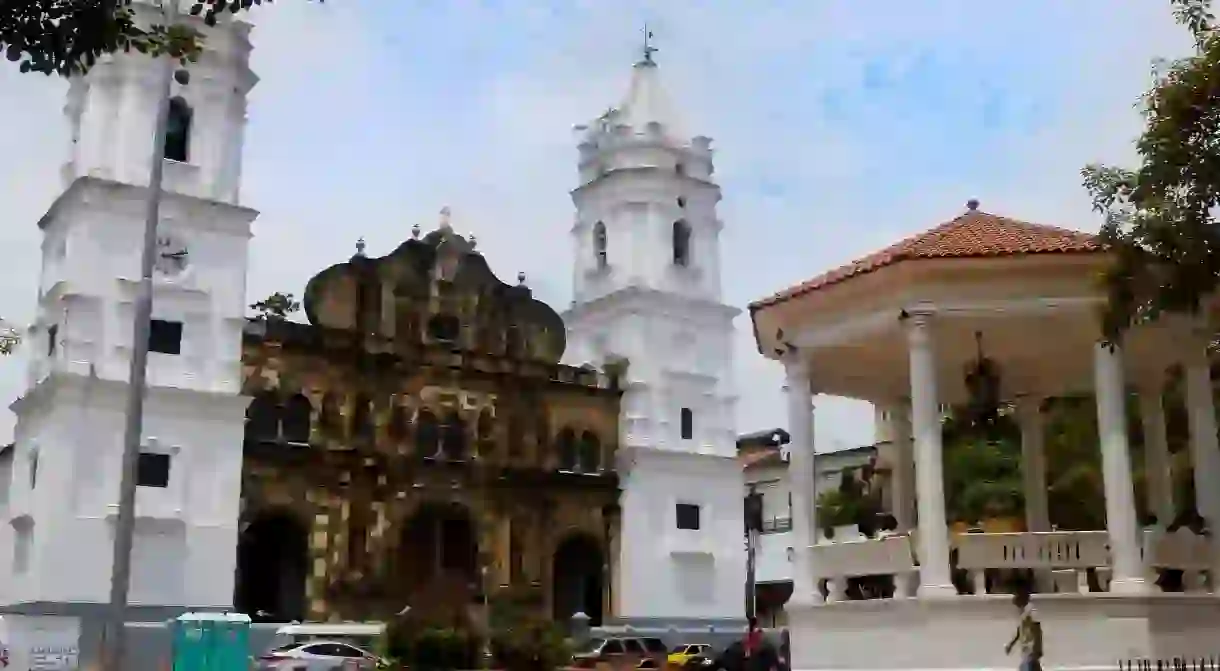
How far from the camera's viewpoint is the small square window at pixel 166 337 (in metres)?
36.1

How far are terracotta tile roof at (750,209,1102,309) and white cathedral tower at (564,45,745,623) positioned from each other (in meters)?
27.2

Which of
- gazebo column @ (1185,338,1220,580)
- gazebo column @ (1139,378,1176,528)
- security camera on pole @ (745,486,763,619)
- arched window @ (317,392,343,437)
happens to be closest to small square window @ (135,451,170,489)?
arched window @ (317,392,343,437)

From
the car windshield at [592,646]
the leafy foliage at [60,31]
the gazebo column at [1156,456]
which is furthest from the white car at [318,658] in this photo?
the leafy foliage at [60,31]

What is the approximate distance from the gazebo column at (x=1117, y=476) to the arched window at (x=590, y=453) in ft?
99.1

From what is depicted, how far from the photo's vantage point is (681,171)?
47.8m

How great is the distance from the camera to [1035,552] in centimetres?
1510

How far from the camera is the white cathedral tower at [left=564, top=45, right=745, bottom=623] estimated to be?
44750 mm

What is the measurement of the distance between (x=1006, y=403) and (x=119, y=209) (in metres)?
26.0

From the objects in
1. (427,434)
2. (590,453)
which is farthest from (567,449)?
(427,434)

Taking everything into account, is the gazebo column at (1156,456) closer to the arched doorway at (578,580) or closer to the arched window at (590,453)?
the arched window at (590,453)

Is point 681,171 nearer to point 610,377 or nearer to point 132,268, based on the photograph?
point 610,377

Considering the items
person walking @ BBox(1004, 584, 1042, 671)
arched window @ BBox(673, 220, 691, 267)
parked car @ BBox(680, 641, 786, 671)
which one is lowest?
parked car @ BBox(680, 641, 786, 671)

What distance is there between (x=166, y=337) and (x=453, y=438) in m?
10.0

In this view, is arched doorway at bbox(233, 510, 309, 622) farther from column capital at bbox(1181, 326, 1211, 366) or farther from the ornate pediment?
column capital at bbox(1181, 326, 1211, 366)
